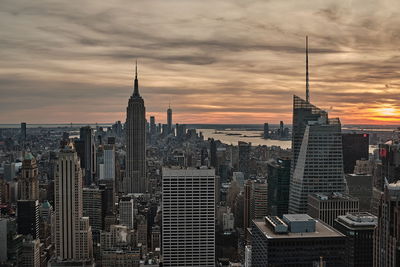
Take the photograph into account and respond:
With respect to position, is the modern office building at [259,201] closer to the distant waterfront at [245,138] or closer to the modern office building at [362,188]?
the modern office building at [362,188]

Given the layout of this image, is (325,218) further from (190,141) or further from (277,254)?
(190,141)

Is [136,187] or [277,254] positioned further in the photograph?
[136,187]

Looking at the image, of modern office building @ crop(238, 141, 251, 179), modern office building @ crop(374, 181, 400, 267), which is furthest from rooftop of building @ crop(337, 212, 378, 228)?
modern office building @ crop(238, 141, 251, 179)

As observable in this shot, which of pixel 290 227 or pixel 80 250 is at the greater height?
pixel 290 227

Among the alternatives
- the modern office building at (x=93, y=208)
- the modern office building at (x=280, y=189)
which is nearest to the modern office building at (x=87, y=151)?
the modern office building at (x=93, y=208)

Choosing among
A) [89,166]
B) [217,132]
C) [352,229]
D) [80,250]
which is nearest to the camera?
[352,229]

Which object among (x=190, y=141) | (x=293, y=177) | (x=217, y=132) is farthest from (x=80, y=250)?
(x=217, y=132)
